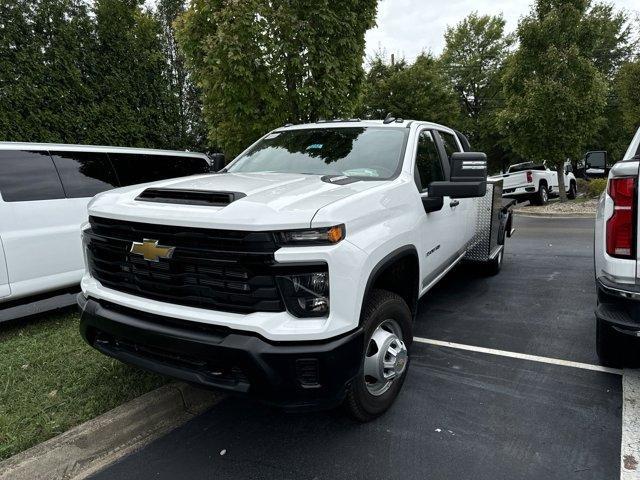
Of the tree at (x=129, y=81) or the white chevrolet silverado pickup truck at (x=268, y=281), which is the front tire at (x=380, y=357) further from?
the tree at (x=129, y=81)

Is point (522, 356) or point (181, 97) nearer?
point (522, 356)

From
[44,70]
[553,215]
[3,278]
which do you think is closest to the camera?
[3,278]

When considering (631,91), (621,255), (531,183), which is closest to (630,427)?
(621,255)

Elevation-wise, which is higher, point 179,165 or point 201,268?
point 179,165

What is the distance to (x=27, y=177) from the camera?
4551mm

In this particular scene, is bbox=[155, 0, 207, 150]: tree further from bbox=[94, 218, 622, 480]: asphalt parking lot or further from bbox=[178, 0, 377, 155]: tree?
bbox=[94, 218, 622, 480]: asphalt parking lot

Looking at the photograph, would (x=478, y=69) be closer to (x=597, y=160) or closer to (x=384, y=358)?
(x=597, y=160)

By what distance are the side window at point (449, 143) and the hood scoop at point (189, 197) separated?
2.94 m

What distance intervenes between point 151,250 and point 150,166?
3667 millimetres

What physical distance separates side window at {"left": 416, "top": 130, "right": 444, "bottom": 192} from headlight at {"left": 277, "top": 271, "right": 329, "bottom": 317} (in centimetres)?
168

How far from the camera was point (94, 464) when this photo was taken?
2.63 metres

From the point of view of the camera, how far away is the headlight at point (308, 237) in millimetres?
2258

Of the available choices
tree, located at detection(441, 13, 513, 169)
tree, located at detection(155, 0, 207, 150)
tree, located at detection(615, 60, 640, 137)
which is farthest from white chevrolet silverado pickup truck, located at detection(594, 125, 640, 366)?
tree, located at detection(441, 13, 513, 169)

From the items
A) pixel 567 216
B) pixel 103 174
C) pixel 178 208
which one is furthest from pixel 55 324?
pixel 567 216
